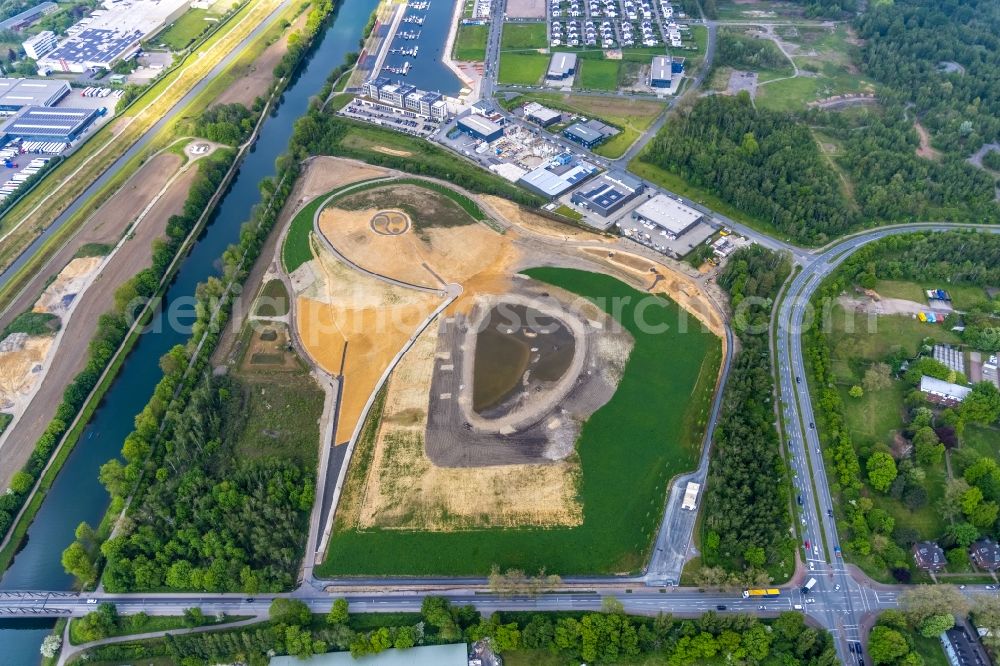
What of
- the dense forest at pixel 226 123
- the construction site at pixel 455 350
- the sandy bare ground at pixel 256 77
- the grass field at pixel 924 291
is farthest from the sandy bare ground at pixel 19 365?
the grass field at pixel 924 291

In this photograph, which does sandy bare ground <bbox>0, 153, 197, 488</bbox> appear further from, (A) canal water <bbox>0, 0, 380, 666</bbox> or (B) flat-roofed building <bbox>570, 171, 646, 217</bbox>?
(B) flat-roofed building <bbox>570, 171, 646, 217</bbox>

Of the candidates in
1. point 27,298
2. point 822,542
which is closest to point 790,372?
point 822,542

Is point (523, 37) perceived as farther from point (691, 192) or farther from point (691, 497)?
point (691, 497)

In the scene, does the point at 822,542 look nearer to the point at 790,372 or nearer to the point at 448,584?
the point at 790,372

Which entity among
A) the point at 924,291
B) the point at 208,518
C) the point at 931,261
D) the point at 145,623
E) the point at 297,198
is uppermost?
the point at 931,261

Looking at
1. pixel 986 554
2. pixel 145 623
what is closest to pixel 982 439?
pixel 986 554

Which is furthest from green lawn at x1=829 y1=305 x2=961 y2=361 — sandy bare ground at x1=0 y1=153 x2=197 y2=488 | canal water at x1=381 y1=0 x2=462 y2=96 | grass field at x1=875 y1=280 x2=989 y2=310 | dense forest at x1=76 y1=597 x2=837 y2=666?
sandy bare ground at x1=0 y1=153 x2=197 y2=488

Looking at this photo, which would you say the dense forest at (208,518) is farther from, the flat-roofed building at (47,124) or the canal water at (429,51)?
the canal water at (429,51)
